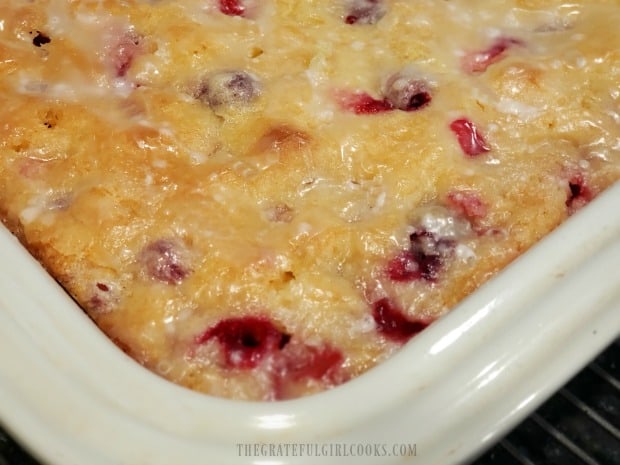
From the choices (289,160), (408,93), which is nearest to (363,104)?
(408,93)

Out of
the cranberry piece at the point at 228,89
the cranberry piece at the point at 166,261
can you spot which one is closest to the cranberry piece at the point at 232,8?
the cranberry piece at the point at 228,89

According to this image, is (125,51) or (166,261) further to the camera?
(125,51)

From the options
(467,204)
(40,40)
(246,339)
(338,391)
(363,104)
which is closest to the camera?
(338,391)

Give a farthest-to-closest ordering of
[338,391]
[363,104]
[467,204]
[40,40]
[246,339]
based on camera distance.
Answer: [40,40]
[363,104]
[467,204]
[246,339]
[338,391]

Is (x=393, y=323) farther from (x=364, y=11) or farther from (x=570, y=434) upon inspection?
(x=364, y=11)

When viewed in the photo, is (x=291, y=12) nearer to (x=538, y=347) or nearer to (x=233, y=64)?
(x=233, y=64)

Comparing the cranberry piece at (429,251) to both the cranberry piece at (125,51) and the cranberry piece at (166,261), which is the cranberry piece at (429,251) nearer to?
the cranberry piece at (166,261)

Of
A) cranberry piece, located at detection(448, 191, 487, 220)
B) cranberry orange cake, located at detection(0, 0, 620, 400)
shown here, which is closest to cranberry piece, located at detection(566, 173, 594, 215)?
cranberry orange cake, located at detection(0, 0, 620, 400)

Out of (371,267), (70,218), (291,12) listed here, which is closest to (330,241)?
(371,267)
